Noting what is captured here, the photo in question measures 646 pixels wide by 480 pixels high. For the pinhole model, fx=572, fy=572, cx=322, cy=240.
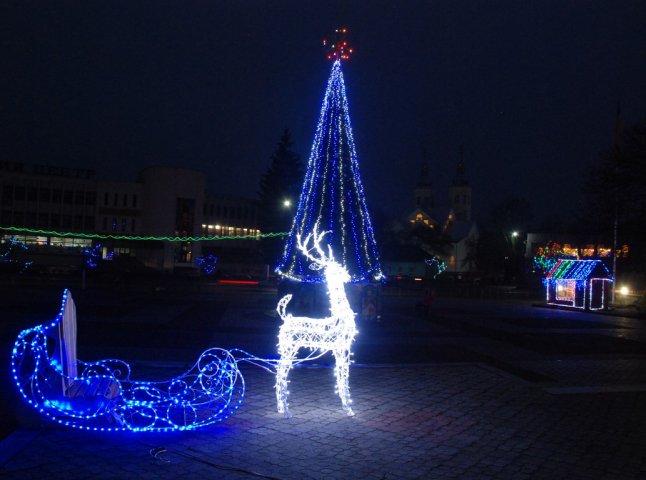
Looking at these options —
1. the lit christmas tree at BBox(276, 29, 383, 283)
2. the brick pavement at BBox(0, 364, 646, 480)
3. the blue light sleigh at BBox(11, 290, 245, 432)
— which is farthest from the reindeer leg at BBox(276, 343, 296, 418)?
the lit christmas tree at BBox(276, 29, 383, 283)

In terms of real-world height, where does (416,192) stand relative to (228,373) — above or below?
above

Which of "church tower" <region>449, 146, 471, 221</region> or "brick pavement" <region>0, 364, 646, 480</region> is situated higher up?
"church tower" <region>449, 146, 471, 221</region>

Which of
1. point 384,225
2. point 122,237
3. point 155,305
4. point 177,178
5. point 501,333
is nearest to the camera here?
point 501,333

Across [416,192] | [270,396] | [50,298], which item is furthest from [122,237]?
[416,192]

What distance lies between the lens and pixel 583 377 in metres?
10.8

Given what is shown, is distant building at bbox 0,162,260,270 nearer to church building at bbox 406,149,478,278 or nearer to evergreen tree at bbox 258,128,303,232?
evergreen tree at bbox 258,128,303,232

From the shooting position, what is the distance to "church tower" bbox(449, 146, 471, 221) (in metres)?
121

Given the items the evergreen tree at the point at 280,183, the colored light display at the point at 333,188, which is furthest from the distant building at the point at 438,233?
the colored light display at the point at 333,188

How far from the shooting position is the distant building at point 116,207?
219ft

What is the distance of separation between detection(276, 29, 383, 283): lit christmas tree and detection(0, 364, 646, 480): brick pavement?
11351 mm

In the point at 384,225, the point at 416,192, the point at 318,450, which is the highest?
the point at 416,192

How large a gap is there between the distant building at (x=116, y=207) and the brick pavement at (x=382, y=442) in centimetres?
6206

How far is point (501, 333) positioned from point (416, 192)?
108443mm

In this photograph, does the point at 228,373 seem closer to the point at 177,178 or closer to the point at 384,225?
the point at 177,178
